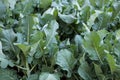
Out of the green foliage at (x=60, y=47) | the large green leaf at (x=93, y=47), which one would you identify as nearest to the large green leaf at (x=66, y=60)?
the green foliage at (x=60, y=47)

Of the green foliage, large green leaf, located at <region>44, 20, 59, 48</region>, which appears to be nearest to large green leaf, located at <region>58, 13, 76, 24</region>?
the green foliage

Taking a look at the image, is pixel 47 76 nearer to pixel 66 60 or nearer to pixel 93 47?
pixel 66 60

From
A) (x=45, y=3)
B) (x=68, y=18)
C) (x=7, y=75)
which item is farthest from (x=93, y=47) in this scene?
(x=45, y=3)

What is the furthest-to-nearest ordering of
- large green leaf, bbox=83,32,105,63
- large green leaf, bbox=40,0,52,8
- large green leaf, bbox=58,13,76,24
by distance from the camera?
large green leaf, bbox=40,0,52,8, large green leaf, bbox=58,13,76,24, large green leaf, bbox=83,32,105,63

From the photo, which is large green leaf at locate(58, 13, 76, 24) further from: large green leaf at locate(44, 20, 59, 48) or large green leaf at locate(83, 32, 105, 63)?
large green leaf at locate(83, 32, 105, 63)

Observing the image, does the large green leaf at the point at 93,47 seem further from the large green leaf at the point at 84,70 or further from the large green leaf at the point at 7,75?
the large green leaf at the point at 7,75

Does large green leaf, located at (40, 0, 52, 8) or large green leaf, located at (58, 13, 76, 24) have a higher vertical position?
large green leaf, located at (40, 0, 52, 8)

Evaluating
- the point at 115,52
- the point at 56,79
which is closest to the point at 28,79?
the point at 56,79
